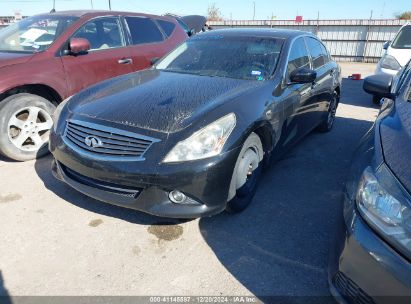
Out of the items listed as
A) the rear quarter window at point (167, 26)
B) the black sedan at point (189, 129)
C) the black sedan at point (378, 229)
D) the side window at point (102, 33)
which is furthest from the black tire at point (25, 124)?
the black sedan at point (378, 229)

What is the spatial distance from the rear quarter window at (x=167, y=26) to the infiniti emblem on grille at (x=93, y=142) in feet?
12.3

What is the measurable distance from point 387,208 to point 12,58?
12.9ft

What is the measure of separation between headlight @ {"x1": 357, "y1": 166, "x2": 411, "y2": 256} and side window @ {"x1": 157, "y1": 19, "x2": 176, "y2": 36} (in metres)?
4.92

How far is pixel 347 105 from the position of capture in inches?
296

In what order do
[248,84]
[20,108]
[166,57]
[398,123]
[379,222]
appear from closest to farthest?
1. [379,222]
2. [398,123]
3. [248,84]
4. [20,108]
5. [166,57]

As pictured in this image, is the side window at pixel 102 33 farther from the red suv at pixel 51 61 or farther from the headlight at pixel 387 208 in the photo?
the headlight at pixel 387 208

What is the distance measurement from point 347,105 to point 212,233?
19.4 feet

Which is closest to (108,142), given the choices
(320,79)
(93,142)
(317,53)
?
(93,142)

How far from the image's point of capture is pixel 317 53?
471cm

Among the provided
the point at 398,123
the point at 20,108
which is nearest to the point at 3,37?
the point at 20,108

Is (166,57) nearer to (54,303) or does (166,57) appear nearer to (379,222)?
(54,303)

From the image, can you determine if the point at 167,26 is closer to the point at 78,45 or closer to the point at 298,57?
the point at 78,45

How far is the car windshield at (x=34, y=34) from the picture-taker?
4234mm

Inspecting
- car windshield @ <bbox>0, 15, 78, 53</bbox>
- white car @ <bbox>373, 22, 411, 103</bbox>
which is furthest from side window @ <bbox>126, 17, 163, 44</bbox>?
white car @ <bbox>373, 22, 411, 103</bbox>
